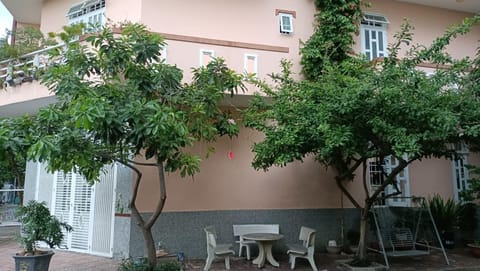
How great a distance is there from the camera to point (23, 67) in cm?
999

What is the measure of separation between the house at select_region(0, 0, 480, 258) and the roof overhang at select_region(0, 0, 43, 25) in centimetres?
207

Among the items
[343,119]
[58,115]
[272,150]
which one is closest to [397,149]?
[343,119]

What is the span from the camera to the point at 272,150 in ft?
24.4

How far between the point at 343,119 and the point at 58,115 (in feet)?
16.0

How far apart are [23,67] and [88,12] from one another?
2349mm

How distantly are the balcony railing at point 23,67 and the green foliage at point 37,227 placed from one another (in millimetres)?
3842

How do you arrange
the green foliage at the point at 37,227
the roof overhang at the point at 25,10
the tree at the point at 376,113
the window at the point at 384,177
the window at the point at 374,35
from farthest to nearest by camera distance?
the roof overhang at the point at 25,10 < the window at the point at 374,35 < the window at the point at 384,177 < the green foliage at the point at 37,227 < the tree at the point at 376,113

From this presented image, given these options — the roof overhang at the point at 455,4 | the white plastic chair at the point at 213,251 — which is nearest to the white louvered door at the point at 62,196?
the white plastic chair at the point at 213,251

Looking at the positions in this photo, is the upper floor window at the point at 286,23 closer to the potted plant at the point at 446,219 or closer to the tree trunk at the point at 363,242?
the tree trunk at the point at 363,242

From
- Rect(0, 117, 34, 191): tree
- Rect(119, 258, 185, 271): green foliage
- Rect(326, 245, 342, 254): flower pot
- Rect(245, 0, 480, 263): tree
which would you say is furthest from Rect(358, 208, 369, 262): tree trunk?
Rect(0, 117, 34, 191): tree

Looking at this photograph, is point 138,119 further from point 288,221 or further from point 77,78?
point 288,221

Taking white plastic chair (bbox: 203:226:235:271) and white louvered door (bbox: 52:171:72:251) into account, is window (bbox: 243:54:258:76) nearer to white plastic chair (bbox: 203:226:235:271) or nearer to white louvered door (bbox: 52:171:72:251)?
white plastic chair (bbox: 203:226:235:271)

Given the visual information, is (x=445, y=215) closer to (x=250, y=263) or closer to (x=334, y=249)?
(x=334, y=249)

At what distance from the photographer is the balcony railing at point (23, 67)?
960cm
